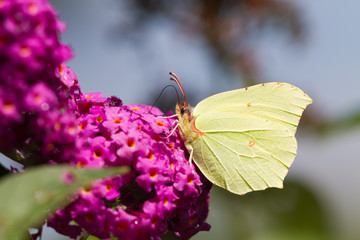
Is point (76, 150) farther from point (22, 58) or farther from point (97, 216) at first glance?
point (22, 58)

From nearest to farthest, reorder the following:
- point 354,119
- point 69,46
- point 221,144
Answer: point 69,46, point 221,144, point 354,119

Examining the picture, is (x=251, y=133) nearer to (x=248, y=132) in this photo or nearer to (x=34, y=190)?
(x=248, y=132)

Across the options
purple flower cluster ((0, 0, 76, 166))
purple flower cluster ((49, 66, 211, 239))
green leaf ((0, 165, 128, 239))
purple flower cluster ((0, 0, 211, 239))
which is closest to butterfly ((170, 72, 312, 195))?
purple flower cluster ((0, 0, 211, 239))

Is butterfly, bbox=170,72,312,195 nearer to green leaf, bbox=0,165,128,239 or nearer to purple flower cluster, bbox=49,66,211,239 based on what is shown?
purple flower cluster, bbox=49,66,211,239

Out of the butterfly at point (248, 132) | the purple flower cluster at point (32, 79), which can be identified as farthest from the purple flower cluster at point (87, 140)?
the butterfly at point (248, 132)

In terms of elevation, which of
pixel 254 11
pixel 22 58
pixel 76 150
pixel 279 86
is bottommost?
pixel 76 150

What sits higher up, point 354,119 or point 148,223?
point 354,119

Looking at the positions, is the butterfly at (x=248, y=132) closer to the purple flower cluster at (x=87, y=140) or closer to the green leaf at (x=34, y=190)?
the purple flower cluster at (x=87, y=140)

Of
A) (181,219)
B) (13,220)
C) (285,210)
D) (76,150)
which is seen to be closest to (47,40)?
(76,150)
